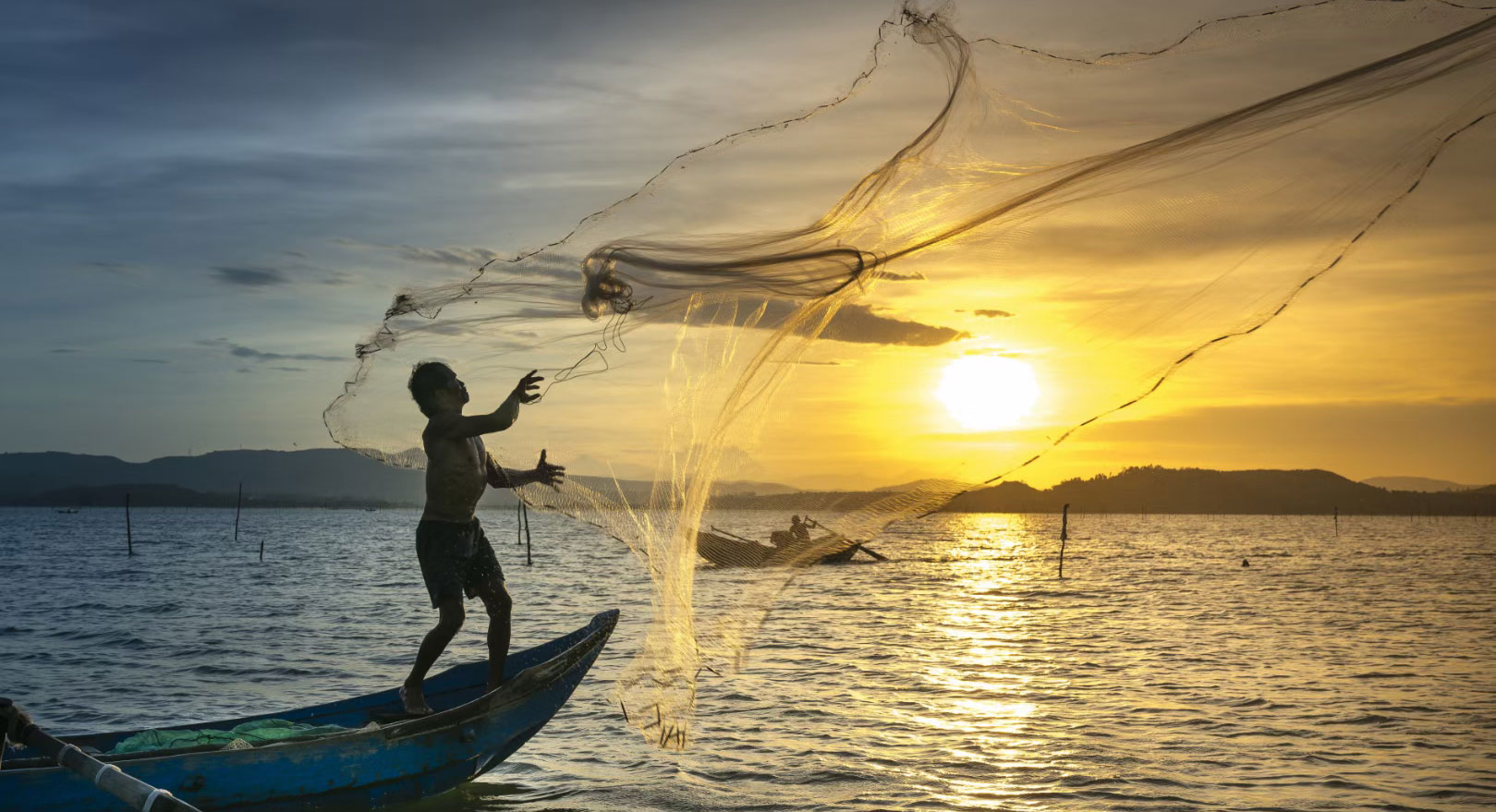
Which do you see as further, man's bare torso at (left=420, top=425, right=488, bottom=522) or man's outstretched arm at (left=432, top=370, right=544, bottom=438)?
man's bare torso at (left=420, top=425, right=488, bottom=522)

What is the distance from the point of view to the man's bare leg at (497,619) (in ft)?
26.5

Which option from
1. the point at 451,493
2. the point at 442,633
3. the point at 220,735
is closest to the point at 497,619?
the point at 442,633

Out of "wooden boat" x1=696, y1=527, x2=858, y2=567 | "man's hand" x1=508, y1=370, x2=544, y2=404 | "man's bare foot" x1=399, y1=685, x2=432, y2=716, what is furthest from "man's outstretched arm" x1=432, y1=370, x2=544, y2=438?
"man's bare foot" x1=399, y1=685, x2=432, y2=716

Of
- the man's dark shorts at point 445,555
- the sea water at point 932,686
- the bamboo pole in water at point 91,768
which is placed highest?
A: the man's dark shorts at point 445,555

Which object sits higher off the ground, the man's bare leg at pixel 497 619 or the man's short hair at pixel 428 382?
the man's short hair at pixel 428 382

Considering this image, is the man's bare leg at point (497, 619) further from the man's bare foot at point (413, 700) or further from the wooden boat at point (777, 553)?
the wooden boat at point (777, 553)

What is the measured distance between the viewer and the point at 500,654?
8461 mm

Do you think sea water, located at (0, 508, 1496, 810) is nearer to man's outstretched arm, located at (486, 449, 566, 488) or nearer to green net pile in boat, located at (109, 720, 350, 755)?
man's outstretched arm, located at (486, 449, 566, 488)

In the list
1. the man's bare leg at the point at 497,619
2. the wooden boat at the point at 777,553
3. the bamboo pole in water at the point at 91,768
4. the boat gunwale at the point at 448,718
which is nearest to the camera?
the bamboo pole in water at the point at 91,768

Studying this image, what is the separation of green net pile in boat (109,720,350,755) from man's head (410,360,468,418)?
2.36 m

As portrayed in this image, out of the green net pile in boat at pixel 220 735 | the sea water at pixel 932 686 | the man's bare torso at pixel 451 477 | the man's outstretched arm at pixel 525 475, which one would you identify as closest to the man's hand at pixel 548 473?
the man's outstretched arm at pixel 525 475

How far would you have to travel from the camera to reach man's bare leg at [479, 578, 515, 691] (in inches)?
318

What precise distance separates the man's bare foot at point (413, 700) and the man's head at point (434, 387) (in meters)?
2.11

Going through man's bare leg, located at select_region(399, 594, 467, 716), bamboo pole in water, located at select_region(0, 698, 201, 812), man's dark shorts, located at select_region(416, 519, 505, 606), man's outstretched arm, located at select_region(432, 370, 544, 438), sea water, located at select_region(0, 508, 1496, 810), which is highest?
man's outstretched arm, located at select_region(432, 370, 544, 438)
